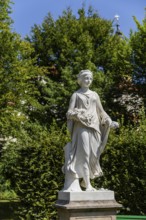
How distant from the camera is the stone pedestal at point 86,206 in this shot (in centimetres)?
765

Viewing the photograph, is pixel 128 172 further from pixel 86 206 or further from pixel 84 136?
pixel 86 206

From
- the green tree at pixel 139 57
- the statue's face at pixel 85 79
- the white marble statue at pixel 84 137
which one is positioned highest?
the green tree at pixel 139 57

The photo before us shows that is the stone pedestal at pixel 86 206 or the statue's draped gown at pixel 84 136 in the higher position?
the statue's draped gown at pixel 84 136

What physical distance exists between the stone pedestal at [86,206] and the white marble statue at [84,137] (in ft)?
0.88

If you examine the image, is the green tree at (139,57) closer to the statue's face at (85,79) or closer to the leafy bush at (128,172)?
the leafy bush at (128,172)

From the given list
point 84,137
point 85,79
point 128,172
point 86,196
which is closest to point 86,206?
point 86,196

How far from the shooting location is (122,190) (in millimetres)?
14914

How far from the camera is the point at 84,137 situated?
8320 mm

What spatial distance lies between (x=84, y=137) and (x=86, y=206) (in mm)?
1445

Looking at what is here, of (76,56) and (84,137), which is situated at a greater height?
(76,56)

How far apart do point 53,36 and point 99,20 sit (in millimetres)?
3090

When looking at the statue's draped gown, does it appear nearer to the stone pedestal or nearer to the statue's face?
the statue's face

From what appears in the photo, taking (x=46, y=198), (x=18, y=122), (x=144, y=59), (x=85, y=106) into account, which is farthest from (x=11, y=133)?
(x=85, y=106)

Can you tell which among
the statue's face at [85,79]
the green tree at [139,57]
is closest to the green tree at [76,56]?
the green tree at [139,57]
